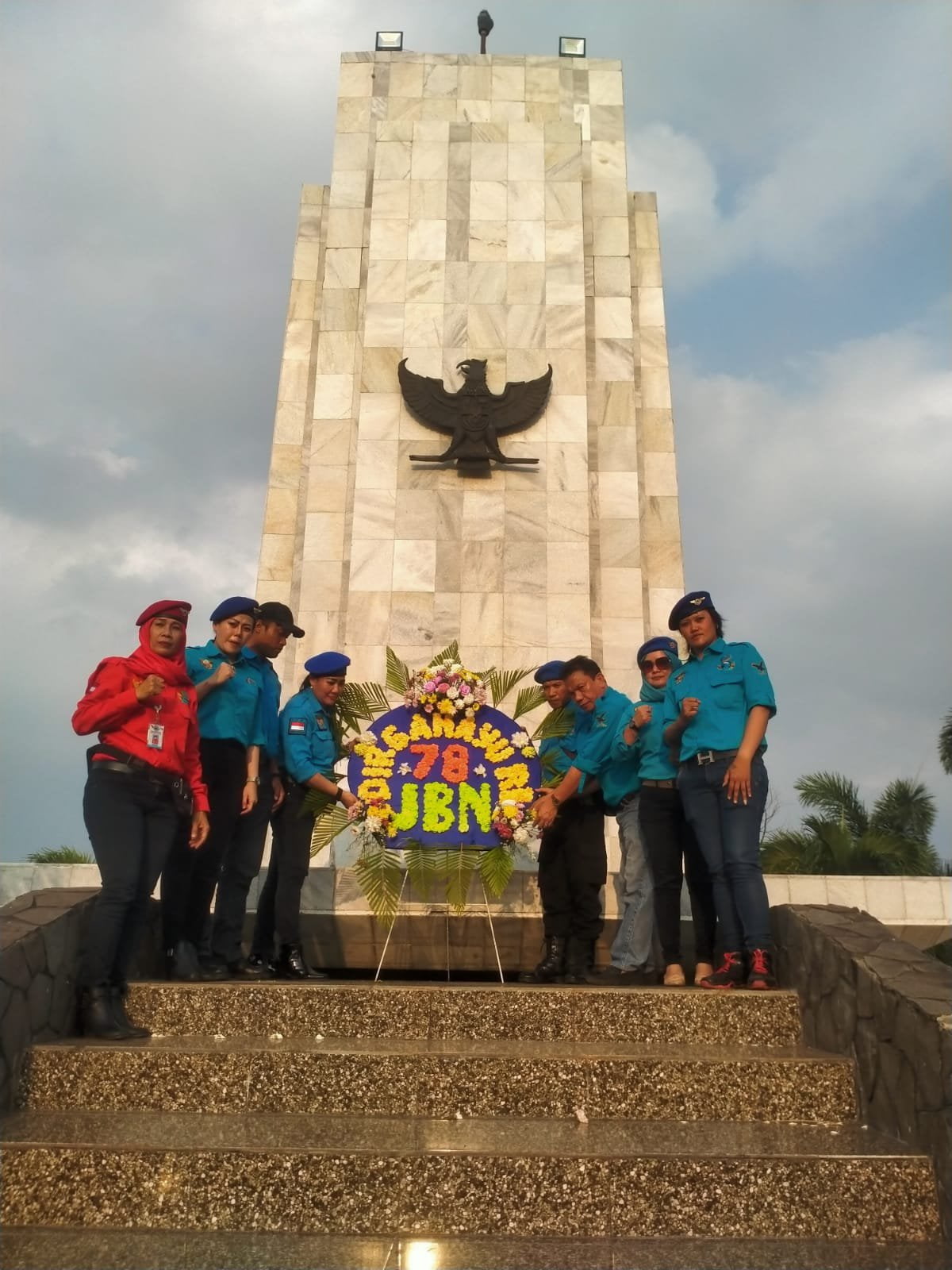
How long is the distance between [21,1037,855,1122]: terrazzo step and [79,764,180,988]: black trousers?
0.55m

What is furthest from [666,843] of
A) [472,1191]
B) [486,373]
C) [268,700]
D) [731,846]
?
[486,373]

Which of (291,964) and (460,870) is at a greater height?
(460,870)

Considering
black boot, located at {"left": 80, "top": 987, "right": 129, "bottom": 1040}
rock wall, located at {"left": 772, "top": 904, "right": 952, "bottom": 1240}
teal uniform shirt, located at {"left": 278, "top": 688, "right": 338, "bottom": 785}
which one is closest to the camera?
rock wall, located at {"left": 772, "top": 904, "right": 952, "bottom": 1240}

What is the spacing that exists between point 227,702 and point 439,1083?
2588 millimetres

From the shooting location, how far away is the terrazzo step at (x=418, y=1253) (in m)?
2.88

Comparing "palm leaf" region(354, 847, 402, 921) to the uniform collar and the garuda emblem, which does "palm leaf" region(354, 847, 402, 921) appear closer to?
the uniform collar

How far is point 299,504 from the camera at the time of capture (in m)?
12.5

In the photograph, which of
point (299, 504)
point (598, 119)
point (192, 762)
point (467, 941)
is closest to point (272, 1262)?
point (192, 762)

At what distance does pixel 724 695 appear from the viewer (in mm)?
5289

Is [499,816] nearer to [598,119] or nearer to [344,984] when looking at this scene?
[344,984]

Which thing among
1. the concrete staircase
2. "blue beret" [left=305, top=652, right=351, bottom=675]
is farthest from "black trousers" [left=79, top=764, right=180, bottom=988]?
"blue beret" [left=305, top=652, right=351, bottom=675]

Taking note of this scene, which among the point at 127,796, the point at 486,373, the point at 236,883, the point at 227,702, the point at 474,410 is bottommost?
the point at 236,883

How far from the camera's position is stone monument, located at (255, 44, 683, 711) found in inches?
445

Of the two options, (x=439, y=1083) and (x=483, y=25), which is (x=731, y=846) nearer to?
(x=439, y=1083)
